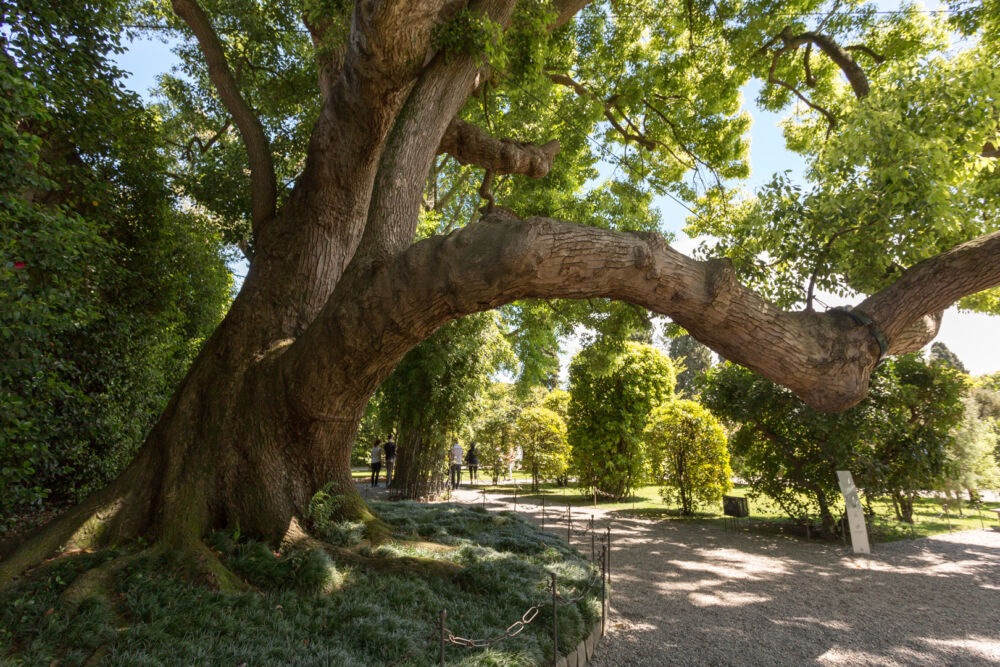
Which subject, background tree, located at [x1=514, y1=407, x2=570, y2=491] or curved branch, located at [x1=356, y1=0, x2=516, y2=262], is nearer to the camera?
curved branch, located at [x1=356, y1=0, x2=516, y2=262]

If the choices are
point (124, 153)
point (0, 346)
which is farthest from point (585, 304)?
point (0, 346)

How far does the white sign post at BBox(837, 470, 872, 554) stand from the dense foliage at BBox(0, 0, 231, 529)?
8672mm

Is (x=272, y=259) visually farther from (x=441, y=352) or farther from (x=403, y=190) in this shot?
(x=441, y=352)

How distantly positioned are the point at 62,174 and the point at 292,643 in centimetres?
564

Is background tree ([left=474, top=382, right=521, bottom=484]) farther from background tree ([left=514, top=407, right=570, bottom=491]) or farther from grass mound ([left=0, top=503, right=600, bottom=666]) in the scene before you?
grass mound ([left=0, top=503, right=600, bottom=666])

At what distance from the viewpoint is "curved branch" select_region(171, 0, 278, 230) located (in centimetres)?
534

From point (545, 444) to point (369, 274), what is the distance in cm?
1619

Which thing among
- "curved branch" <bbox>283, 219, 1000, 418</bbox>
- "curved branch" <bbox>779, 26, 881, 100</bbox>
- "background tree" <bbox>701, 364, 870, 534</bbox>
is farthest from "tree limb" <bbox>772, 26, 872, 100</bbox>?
"background tree" <bbox>701, 364, 870, 534</bbox>

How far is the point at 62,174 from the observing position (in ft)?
17.9

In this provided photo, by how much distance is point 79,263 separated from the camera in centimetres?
495

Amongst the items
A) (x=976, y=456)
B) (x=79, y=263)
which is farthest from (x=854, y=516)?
(x=79, y=263)

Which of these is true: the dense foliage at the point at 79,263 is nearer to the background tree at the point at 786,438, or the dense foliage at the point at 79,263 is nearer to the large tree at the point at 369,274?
the large tree at the point at 369,274

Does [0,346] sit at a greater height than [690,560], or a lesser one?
greater

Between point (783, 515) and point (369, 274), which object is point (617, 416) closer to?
point (783, 515)
